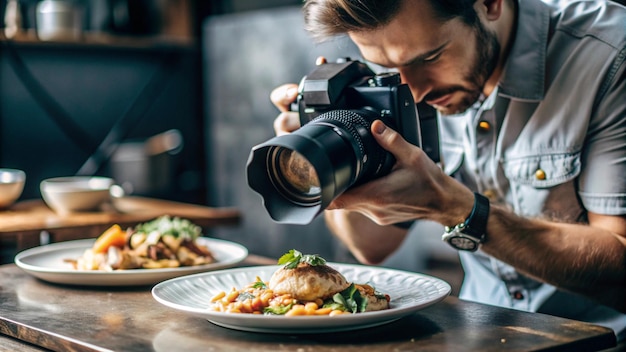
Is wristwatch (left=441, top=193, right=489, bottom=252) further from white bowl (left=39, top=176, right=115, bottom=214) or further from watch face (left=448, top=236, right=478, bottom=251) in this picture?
white bowl (left=39, top=176, right=115, bottom=214)

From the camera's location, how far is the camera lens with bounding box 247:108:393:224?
3.10 feet

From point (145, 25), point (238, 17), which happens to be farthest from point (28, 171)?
point (238, 17)

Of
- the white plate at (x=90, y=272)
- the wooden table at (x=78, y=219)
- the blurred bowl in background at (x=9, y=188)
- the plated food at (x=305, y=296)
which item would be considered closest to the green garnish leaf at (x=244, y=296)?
the plated food at (x=305, y=296)

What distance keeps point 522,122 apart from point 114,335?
89 cm

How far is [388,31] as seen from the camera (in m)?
1.28

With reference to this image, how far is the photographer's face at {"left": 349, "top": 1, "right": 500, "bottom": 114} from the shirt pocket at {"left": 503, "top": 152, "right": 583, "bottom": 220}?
0.53 feet

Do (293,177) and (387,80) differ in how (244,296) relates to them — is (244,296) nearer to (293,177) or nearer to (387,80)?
(293,177)

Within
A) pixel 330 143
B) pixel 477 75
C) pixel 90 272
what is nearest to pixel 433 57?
pixel 477 75

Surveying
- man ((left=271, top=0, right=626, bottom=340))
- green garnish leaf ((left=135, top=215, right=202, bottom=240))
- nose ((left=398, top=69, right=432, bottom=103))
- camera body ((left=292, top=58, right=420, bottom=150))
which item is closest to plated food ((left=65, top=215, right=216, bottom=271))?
green garnish leaf ((left=135, top=215, right=202, bottom=240))

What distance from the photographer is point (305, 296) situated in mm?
982

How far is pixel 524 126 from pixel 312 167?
66cm

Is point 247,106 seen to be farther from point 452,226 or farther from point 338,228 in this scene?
point 452,226

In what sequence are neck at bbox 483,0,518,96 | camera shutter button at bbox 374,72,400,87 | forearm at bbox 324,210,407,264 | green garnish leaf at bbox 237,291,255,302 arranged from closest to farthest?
green garnish leaf at bbox 237,291,255,302, camera shutter button at bbox 374,72,400,87, neck at bbox 483,0,518,96, forearm at bbox 324,210,407,264

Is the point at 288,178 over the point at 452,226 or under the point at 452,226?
over
